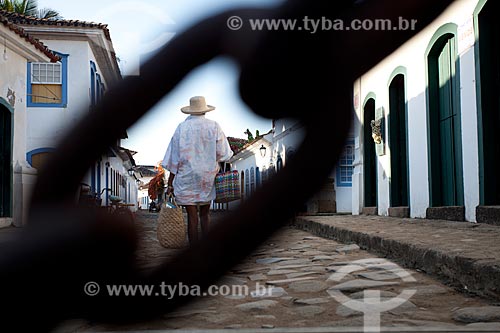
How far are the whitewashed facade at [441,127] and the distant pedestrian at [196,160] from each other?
100 centimetres

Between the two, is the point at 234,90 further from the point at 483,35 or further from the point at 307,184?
the point at 483,35

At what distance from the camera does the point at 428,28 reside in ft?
2.01

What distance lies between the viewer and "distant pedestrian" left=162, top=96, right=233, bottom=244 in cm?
370

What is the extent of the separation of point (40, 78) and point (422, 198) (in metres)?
7.18

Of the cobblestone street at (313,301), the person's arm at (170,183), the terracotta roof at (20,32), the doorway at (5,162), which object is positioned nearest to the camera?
the cobblestone street at (313,301)

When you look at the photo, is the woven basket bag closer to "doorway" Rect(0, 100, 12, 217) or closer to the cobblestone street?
the cobblestone street

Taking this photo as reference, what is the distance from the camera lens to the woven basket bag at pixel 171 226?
3398 mm

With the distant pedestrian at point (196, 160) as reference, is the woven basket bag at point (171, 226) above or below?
below

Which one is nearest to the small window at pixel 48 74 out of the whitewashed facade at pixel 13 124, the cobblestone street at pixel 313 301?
the whitewashed facade at pixel 13 124

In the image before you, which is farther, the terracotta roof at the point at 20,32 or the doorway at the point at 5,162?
the doorway at the point at 5,162

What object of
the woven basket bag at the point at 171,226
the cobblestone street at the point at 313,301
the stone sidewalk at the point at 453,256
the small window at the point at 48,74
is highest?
the small window at the point at 48,74

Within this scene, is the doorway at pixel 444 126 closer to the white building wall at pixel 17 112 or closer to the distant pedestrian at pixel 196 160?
the distant pedestrian at pixel 196 160

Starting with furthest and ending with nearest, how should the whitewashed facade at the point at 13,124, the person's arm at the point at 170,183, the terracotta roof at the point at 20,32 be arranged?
1. the whitewashed facade at the point at 13,124
2. the terracotta roof at the point at 20,32
3. the person's arm at the point at 170,183

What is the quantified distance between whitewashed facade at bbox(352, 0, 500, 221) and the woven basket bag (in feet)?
4.29
